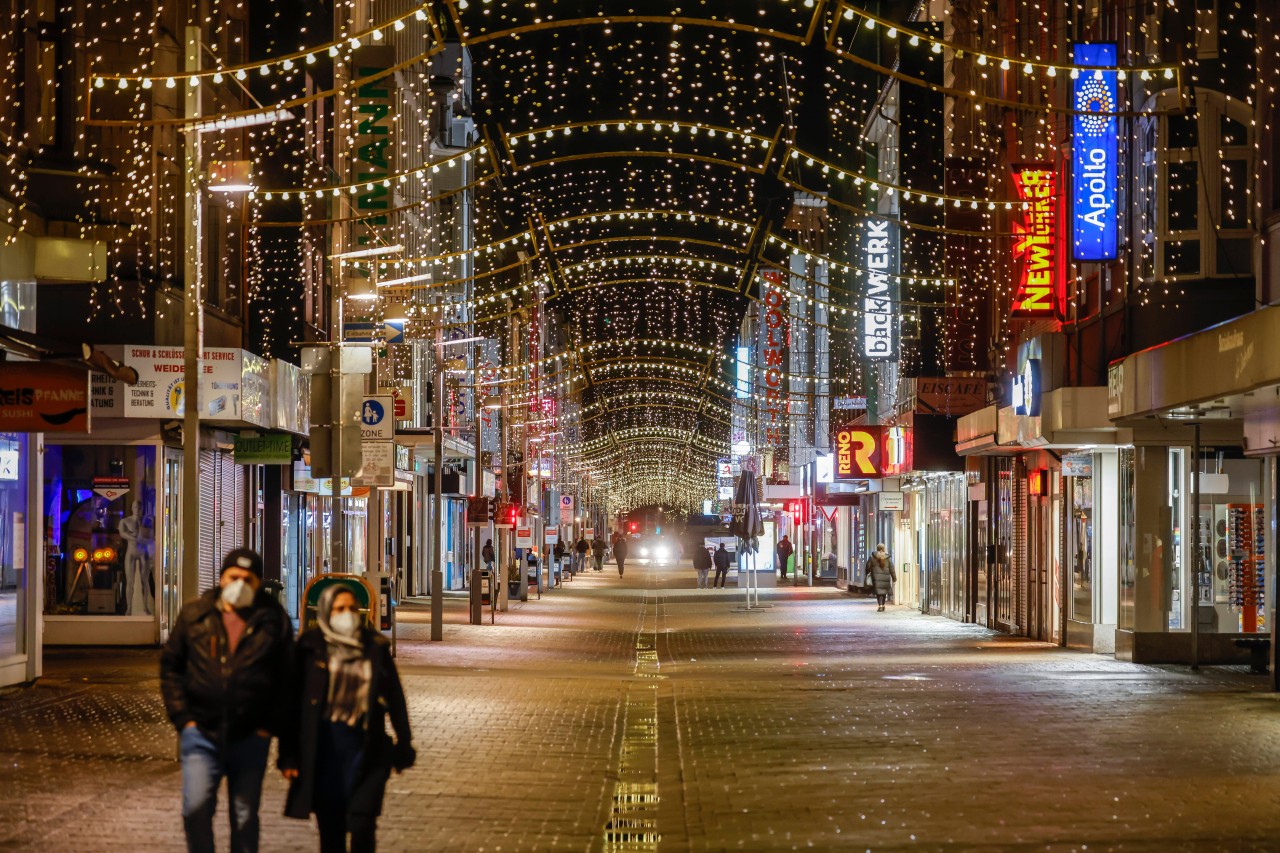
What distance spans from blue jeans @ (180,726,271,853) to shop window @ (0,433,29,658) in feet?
37.2

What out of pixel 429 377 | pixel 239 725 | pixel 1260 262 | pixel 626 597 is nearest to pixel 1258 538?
pixel 1260 262

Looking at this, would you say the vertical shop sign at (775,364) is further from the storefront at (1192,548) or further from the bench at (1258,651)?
the bench at (1258,651)

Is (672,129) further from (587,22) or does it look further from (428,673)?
(428,673)

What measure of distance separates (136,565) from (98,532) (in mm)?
754

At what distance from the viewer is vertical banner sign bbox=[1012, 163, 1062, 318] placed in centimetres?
2647

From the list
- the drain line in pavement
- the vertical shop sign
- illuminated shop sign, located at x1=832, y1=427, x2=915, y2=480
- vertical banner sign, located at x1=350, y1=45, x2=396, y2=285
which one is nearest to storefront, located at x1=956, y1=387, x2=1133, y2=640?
the drain line in pavement

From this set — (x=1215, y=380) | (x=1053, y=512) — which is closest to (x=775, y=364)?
(x=1053, y=512)

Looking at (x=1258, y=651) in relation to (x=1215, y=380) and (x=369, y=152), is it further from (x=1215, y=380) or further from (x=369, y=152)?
(x=369, y=152)

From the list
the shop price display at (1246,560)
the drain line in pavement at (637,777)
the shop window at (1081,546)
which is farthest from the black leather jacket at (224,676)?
the shop window at (1081,546)

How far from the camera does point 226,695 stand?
806 centimetres

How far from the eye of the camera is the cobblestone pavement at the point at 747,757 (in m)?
10.8

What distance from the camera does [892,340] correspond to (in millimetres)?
44594

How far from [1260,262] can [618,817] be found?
450 inches

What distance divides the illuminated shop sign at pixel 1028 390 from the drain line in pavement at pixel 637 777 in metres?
6.66
